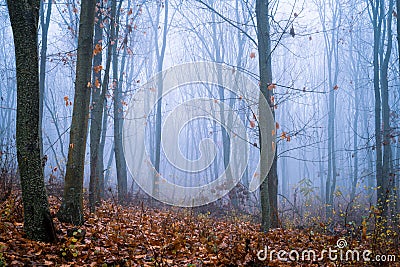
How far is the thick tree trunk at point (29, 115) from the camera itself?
14.5ft

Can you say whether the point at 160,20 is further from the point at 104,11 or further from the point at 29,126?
the point at 29,126

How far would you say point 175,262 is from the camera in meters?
4.53

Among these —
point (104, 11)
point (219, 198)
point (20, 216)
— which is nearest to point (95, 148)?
point (20, 216)

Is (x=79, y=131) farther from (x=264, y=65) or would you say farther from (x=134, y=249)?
(x=264, y=65)

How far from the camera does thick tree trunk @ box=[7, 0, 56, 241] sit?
442 cm

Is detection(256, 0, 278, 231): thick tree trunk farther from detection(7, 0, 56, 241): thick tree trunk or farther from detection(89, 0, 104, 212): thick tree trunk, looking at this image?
detection(7, 0, 56, 241): thick tree trunk

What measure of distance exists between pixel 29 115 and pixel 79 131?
1637 mm

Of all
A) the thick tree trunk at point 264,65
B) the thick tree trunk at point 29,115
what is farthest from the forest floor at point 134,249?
the thick tree trunk at point 264,65

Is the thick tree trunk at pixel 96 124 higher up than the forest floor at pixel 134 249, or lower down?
higher up

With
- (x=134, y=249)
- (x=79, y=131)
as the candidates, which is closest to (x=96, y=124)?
(x=79, y=131)

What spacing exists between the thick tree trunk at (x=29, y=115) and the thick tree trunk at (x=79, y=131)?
1379 millimetres

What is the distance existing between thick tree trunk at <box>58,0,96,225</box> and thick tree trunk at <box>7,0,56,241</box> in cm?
138

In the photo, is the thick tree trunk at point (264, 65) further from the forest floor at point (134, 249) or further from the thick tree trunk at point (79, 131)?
the thick tree trunk at point (79, 131)

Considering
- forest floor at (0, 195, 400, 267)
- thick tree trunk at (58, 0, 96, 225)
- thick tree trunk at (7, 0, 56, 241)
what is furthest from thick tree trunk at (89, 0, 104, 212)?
thick tree trunk at (7, 0, 56, 241)
